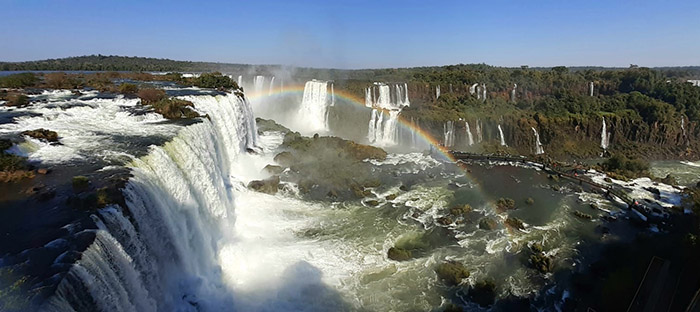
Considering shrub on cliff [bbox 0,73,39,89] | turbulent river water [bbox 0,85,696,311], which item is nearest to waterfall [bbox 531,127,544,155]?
turbulent river water [bbox 0,85,696,311]

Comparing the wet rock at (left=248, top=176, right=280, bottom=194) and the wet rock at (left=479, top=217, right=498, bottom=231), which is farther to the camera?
the wet rock at (left=248, top=176, right=280, bottom=194)

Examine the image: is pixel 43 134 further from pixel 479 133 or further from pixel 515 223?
pixel 479 133

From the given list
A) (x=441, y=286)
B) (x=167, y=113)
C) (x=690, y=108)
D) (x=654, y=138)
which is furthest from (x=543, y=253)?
(x=690, y=108)

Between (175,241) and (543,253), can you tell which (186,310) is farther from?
(543,253)

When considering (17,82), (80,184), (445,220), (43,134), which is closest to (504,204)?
(445,220)

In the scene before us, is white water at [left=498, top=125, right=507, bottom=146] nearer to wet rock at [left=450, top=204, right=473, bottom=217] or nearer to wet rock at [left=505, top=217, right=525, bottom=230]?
wet rock at [left=450, top=204, right=473, bottom=217]

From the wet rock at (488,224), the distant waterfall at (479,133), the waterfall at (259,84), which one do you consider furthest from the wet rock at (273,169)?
the waterfall at (259,84)
